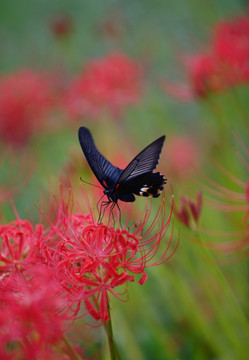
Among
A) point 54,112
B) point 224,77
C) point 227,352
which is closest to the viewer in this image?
point 227,352

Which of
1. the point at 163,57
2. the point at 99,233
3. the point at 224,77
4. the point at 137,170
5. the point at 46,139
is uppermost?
the point at 163,57

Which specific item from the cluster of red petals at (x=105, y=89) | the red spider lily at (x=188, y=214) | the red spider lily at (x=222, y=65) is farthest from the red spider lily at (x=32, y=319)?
the cluster of red petals at (x=105, y=89)

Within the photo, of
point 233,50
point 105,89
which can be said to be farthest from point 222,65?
point 105,89

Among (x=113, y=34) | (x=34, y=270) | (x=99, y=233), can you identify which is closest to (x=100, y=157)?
(x=99, y=233)

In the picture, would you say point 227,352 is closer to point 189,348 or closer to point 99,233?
point 189,348

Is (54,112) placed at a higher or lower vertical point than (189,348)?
higher

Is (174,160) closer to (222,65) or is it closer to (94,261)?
(222,65)

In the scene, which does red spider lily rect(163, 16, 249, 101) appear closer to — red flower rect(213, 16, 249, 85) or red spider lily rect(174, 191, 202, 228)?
red flower rect(213, 16, 249, 85)
